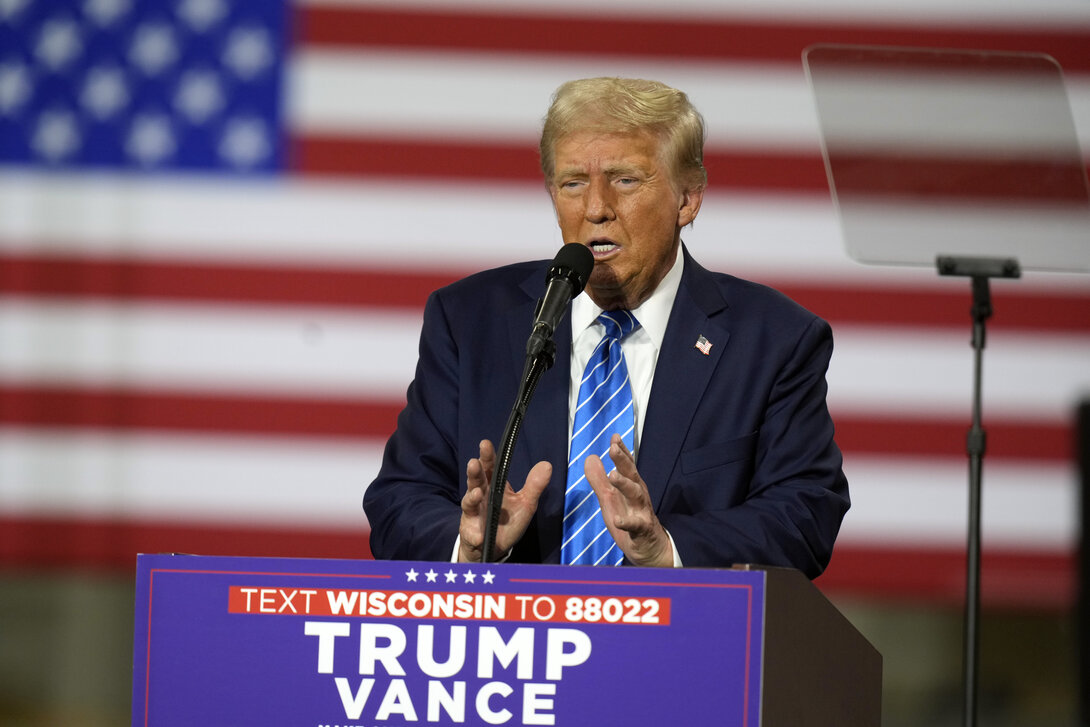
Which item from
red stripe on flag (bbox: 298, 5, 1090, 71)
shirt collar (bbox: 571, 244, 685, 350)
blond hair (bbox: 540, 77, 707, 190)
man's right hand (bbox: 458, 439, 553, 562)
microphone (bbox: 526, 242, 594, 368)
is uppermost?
red stripe on flag (bbox: 298, 5, 1090, 71)

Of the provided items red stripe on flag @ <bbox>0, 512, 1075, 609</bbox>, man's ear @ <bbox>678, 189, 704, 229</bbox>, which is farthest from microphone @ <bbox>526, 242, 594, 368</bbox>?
red stripe on flag @ <bbox>0, 512, 1075, 609</bbox>

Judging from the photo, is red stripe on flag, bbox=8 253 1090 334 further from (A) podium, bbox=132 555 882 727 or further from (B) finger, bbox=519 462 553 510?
(A) podium, bbox=132 555 882 727

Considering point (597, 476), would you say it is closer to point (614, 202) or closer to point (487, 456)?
point (487, 456)

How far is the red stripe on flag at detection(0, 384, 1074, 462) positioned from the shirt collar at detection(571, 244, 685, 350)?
1.74m

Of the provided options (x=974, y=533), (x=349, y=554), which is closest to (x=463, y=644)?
(x=974, y=533)

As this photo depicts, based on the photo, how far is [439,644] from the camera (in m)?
1.34

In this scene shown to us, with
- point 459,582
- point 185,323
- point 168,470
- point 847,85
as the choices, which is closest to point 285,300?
point 185,323

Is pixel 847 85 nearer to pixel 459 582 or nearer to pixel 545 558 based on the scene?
pixel 545 558

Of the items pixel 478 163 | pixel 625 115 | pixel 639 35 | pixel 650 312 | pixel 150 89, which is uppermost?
pixel 639 35

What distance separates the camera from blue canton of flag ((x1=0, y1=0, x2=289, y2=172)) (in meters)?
3.95

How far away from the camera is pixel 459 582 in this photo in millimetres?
1340

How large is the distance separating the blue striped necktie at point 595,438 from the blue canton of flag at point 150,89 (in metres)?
2.13

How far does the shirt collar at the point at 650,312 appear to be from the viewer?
7.14 ft

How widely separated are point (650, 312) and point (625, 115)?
12.2 inches
